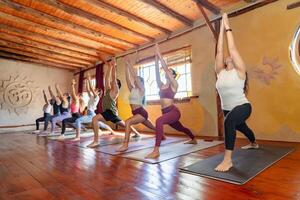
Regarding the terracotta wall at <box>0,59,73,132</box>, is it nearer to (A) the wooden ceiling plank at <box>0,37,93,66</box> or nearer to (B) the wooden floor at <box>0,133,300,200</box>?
(A) the wooden ceiling plank at <box>0,37,93,66</box>

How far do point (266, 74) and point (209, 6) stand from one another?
169 cm

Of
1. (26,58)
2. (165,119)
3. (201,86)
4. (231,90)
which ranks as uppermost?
(26,58)

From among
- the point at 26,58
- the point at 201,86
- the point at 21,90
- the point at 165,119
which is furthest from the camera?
the point at 21,90

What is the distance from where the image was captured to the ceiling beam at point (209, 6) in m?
3.97

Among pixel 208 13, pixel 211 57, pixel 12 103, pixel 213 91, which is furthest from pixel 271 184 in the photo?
pixel 12 103

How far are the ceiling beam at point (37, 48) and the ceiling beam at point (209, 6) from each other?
4.79 m

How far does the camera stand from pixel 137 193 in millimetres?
1539

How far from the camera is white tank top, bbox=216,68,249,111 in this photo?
6.83ft

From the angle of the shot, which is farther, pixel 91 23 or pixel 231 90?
pixel 91 23

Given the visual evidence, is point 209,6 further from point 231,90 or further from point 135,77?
point 231,90

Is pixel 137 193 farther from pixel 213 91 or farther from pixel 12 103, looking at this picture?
pixel 12 103

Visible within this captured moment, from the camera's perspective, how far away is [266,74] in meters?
3.63

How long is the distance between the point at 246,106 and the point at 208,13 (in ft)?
9.78

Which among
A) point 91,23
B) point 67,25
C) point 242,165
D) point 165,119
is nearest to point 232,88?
point 242,165
